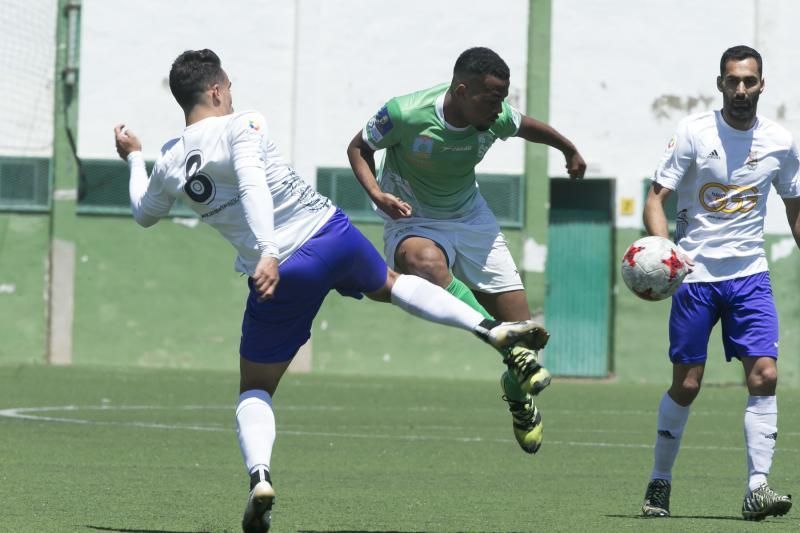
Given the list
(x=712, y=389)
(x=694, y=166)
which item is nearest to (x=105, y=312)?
(x=712, y=389)

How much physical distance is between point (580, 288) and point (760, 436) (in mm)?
17008

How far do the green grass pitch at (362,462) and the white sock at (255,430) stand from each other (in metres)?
0.59

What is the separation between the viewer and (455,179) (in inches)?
386

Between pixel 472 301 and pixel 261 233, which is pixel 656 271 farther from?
pixel 261 233

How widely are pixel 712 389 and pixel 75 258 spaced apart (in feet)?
31.3

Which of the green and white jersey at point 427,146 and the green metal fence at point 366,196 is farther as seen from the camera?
the green metal fence at point 366,196

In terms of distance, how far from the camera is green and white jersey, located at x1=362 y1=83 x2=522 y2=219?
30.9 feet

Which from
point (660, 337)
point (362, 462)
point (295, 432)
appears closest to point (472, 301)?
point (362, 462)

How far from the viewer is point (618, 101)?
989 inches

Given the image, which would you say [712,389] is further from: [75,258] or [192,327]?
[75,258]

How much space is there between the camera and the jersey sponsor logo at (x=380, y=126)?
9.48m

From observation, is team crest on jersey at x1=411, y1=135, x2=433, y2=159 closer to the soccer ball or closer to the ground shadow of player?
the soccer ball

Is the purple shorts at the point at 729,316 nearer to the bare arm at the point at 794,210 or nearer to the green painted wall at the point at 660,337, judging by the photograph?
the bare arm at the point at 794,210

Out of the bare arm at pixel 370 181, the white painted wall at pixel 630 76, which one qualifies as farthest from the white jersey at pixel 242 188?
the white painted wall at pixel 630 76
